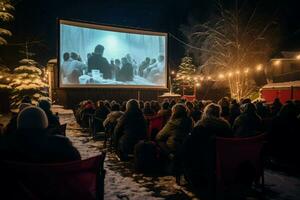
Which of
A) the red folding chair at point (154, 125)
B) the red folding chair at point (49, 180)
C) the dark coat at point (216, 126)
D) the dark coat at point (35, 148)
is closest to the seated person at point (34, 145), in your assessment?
the dark coat at point (35, 148)

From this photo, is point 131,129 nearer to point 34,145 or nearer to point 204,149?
point 204,149

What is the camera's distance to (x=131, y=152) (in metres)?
6.63

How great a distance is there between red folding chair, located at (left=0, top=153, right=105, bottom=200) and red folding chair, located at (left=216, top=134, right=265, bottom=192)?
5.95ft

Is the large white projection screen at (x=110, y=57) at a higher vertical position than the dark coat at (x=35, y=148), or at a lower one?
higher

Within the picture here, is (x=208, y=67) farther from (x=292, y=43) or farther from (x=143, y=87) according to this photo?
(x=143, y=87)

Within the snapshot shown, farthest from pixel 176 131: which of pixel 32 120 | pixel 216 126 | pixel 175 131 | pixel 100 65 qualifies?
pixel 100 65

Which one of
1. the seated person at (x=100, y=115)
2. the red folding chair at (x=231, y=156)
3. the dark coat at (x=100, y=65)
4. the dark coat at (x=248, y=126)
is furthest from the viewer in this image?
the dark coat at (x=100, y=65)

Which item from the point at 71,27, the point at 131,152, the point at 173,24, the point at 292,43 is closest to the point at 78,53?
the point at 71,27

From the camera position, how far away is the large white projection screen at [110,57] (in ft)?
54.0

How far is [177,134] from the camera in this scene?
5324 mm

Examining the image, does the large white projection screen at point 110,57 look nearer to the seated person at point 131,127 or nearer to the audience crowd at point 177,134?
the audience crowd at point 177,134

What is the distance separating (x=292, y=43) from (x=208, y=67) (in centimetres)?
810

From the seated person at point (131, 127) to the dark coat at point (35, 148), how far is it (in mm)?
3692

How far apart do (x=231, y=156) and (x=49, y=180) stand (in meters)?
2.36
